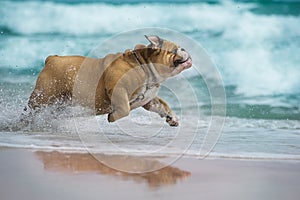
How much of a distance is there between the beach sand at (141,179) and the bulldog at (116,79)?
0.42 m

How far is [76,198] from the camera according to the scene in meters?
1.32

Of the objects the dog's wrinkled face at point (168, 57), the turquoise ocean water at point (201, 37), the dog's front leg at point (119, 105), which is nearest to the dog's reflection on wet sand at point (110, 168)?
the dog's front leg at point (119, 105)

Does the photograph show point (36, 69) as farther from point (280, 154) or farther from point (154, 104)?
point (280, 154)

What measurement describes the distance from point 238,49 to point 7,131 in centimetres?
177

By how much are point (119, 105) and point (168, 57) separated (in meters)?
0.26

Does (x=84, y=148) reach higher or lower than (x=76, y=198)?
lower

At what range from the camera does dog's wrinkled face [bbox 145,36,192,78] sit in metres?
2.17

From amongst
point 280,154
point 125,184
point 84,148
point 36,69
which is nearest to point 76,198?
point 125,184

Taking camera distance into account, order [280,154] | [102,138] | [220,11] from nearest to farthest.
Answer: [280,154], [102,138], [220,11]

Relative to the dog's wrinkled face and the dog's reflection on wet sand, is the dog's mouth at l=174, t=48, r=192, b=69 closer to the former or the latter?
the dog's wrinkled face

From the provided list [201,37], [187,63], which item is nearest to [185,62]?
[187,63]

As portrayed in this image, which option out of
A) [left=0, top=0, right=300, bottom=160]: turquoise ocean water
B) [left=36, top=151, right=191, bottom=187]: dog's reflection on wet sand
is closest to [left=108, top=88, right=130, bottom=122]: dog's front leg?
[left=36, top=151, right=191, bottom=187]: dog's reflection on wet sand

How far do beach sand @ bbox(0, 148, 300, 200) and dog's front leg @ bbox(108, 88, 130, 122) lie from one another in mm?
308

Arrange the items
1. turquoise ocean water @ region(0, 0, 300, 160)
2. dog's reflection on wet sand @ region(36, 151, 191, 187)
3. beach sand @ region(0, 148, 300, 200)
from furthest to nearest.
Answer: turquoise ocean water @ region(0, 0, 300, 160), dog's reflection on wet sand @ region(36, 151, 191, 187), beach sand @ region(0, 148, 300, 200)
